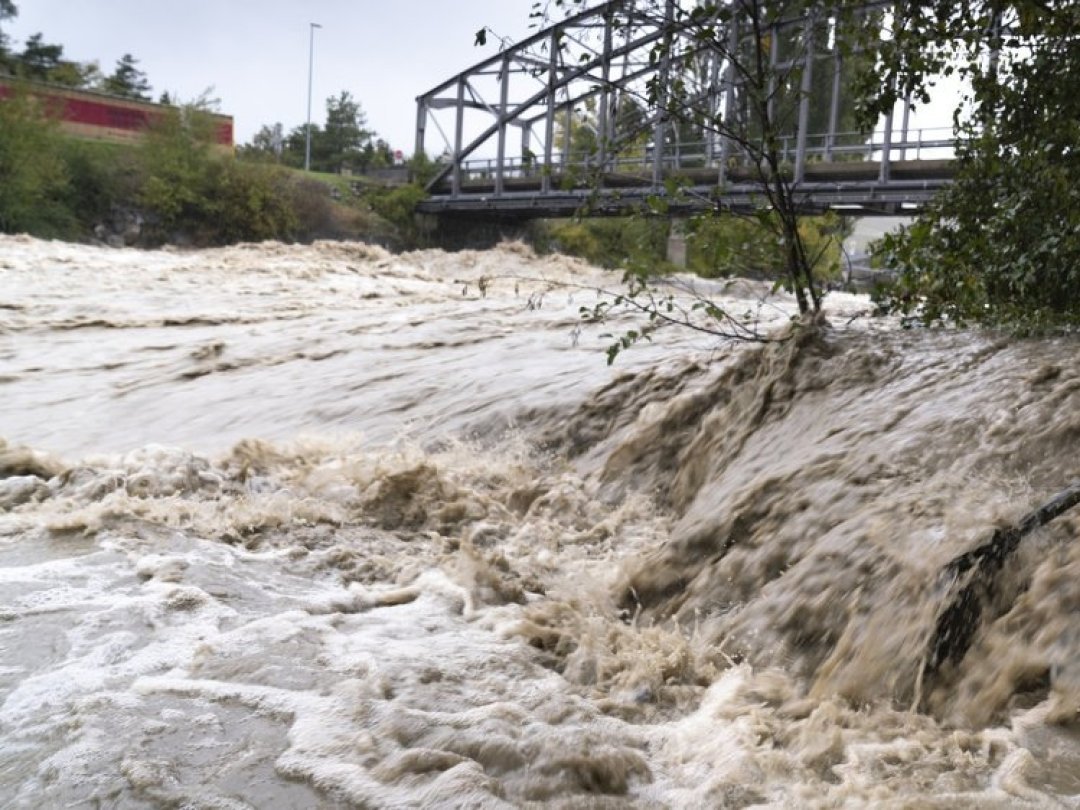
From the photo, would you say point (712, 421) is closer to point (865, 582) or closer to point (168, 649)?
point (865, 582)

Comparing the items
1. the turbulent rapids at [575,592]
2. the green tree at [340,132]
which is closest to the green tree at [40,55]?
the green tree at [340,132]

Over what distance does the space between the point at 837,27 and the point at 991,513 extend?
10.3ft

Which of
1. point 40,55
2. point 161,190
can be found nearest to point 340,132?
point 40,55

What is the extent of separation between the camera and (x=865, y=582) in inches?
129

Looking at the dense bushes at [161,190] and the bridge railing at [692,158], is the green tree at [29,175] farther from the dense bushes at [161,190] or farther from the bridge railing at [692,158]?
the bridge railing at [692,158]

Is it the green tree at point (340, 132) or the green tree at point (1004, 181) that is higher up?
the green tree at point (340, 132)

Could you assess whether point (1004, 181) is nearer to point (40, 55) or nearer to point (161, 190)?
point (161, 190)

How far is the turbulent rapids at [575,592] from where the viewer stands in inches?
103

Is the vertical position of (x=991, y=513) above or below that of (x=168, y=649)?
above

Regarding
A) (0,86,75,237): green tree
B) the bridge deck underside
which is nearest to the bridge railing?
the bridge deck underside

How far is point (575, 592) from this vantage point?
13.8 feet

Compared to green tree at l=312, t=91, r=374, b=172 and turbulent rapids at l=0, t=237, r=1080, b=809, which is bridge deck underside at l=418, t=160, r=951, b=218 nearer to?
turbulent rapids at l=0, t=237, r=1080, b=809

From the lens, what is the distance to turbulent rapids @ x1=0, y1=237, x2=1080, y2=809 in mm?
2617

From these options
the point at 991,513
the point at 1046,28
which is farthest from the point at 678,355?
the point at 991,513
